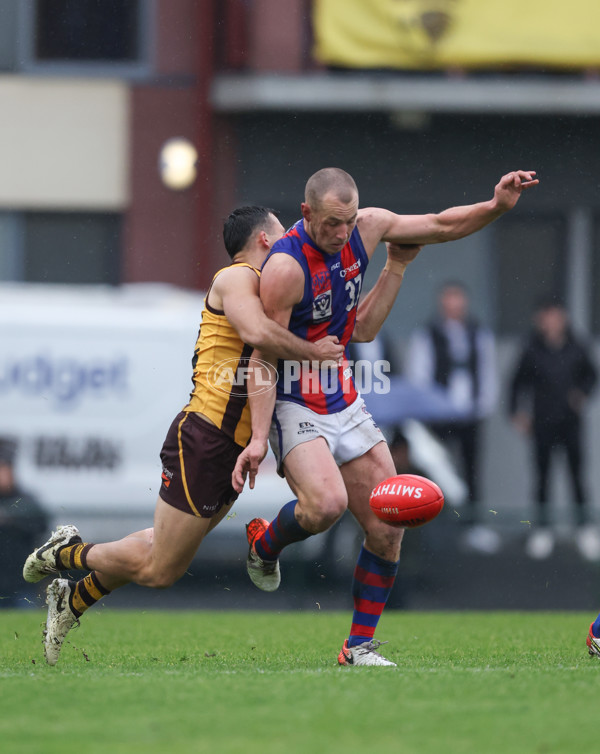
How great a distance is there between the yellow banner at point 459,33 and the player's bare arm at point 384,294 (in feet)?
28.1

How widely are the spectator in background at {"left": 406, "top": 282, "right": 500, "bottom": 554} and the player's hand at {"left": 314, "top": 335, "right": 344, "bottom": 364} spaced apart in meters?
6.15

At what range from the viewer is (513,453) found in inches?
584

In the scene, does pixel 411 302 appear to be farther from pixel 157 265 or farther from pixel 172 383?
pixel 172 383

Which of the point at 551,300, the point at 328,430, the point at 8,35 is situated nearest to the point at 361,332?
the point at 328,430

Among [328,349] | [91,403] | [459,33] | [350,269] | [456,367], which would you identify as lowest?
[91,403]

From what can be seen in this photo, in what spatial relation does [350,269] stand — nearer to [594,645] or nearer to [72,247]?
[594,645]

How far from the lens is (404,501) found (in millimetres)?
5938

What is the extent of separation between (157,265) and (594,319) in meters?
4.79

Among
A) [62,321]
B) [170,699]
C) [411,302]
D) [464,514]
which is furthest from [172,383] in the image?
[170,699]

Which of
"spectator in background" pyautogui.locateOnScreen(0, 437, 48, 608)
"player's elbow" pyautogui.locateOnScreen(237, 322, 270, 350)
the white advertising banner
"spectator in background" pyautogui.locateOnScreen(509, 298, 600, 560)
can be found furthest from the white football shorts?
"spectator in background" pyautogui.locateOnScreen(509, 298, 600, 560)

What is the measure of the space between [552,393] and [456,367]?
0.87 metres

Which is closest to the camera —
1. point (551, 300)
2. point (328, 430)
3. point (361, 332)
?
point (328, 430)

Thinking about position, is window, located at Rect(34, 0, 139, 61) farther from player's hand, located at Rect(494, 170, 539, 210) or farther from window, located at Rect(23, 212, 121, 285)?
player's hand, located at Rect(494, 170, 539, 210)

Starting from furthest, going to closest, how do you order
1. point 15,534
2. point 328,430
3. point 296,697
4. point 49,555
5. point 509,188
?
point 15,534, point 49,555, point 509,188, point 328,430, point 296,697
